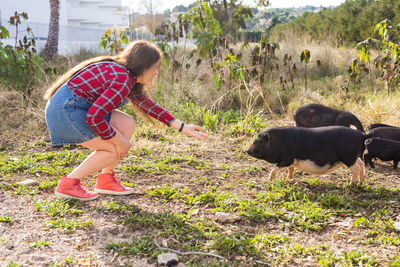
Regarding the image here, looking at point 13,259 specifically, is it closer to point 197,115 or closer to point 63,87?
point 63,87

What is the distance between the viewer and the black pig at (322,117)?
17.7 feet

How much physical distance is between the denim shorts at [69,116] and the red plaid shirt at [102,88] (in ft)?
0.22

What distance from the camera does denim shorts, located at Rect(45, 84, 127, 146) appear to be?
A: 3.35 m

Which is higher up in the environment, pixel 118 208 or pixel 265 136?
pixel 265 136

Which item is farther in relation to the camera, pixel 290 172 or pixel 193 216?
pixel 290 172

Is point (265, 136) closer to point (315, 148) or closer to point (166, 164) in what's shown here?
point (315, 148)

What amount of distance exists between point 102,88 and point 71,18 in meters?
40.9

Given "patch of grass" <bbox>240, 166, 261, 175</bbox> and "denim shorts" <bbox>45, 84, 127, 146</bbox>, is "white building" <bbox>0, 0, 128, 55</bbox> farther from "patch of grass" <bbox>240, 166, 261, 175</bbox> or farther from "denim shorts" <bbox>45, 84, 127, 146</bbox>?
"denim shorts" <bbox>45, 84, 127, 146</bbox>

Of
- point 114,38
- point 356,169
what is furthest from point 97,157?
point 114,38

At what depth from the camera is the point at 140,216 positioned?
3373 millimetres

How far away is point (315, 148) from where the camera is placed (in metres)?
3.95

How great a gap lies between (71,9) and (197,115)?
3906cm

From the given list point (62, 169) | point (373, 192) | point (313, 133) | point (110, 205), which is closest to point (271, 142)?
point (313, 133)

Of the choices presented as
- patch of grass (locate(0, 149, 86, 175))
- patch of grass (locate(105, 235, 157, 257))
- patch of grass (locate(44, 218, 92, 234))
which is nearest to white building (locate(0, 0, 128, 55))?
patch of grass (locate(0, 149, 86, 175))
